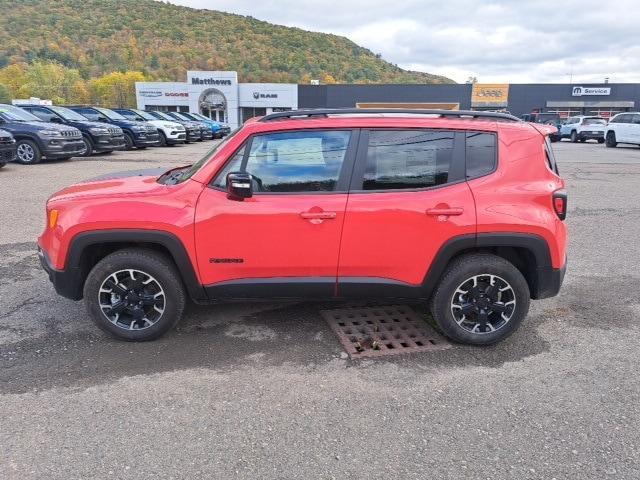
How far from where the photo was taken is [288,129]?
3.67m

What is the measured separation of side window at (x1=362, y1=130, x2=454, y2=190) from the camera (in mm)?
3645

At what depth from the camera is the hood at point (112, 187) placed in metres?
3.75

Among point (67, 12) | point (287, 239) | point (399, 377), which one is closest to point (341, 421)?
point (399, 377)

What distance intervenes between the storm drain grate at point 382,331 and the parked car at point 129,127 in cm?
1731

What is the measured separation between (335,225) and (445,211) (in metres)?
0.82

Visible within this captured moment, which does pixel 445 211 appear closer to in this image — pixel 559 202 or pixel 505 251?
pixel 505 251

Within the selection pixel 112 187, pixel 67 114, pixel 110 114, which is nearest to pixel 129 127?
pixel 110 114

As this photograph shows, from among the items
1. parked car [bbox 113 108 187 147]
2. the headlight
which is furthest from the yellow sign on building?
the headlight

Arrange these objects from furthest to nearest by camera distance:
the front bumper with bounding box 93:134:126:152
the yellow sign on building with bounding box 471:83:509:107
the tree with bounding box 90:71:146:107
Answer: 1. the tree with bounding box 90:71:146:107
2. the yellow sign on building with bounding box 471:83:509:107
3. the front bumper with bounding box 93:134:126:152

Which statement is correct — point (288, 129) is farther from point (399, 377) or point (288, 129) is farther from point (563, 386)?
point (563, 386)

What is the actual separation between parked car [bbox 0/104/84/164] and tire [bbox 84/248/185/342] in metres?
12.1

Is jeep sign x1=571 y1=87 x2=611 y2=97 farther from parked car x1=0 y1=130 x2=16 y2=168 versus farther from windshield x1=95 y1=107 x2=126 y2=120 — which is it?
parked car x1=0 y1=130 x2=16 y2=168

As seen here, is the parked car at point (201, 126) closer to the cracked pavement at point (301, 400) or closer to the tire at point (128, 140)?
the tire at point (128, 140)

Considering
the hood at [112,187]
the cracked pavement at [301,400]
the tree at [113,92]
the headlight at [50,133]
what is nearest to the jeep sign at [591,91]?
the headlight at [50,133]
